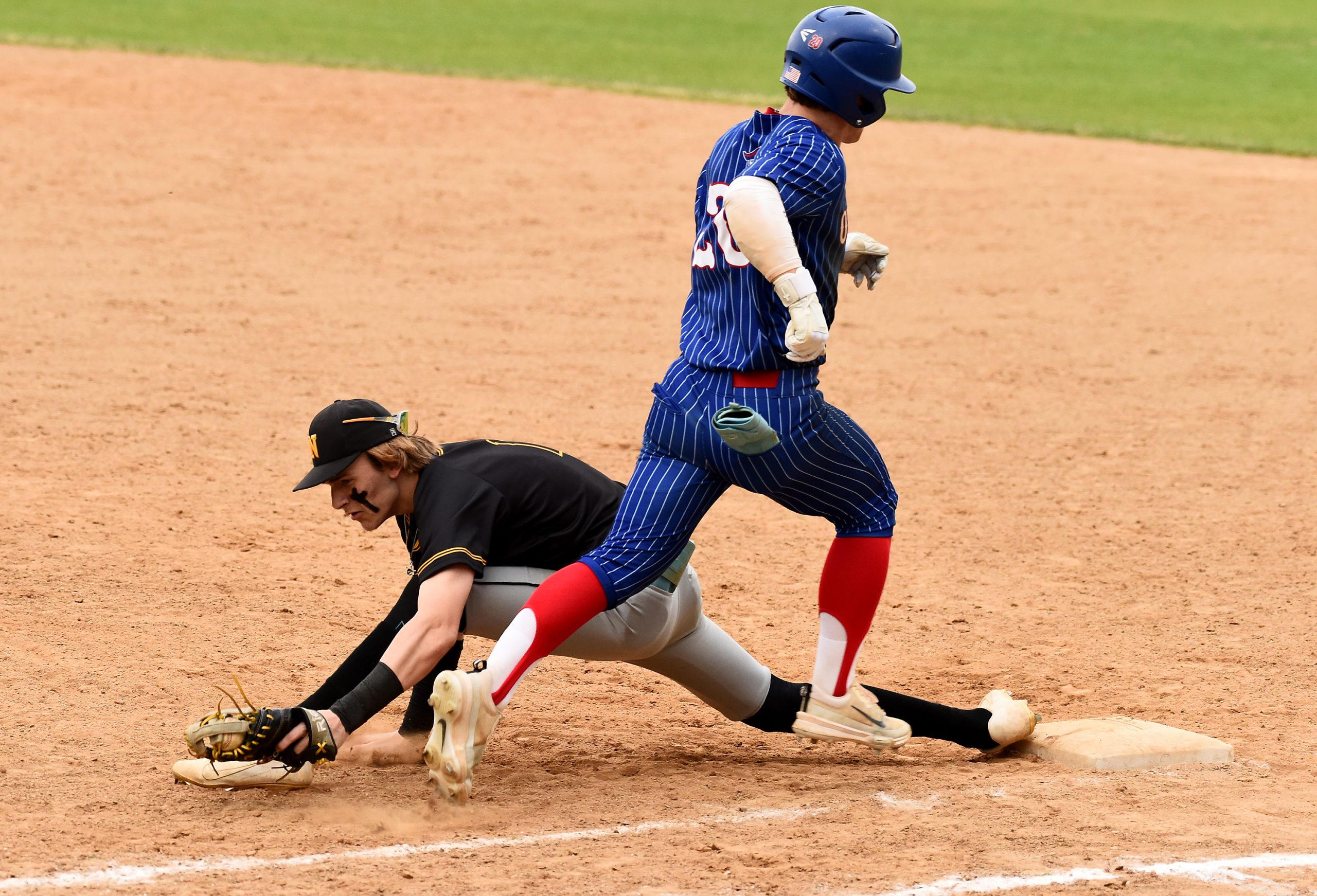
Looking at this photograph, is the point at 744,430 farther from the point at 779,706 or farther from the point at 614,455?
the point at 614,455

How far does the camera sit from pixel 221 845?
3.58m

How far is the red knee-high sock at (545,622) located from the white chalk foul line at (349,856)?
32cm

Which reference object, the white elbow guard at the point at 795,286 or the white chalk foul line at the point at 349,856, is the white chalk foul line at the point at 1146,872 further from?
the white elbow guard at the point at 795,286

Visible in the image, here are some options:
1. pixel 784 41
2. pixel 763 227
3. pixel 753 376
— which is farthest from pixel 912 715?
pixel 784 41

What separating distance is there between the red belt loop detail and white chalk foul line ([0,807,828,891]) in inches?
39.6

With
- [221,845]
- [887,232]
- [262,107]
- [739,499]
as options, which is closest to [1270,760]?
[221,845]

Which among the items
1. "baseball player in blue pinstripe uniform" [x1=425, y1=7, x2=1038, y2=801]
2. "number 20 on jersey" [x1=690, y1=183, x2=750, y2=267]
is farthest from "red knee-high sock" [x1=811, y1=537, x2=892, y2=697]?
"number 20 on jersey" [x1=690, y1=183, x2=750, y2=267]

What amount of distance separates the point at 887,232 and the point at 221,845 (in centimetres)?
873

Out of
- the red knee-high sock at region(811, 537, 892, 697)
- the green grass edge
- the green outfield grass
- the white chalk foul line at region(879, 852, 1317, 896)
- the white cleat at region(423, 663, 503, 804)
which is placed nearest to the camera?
the white chalk foul line at region(879, 852, 1317, 896)

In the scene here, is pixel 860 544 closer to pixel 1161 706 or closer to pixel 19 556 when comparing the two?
pixel 1161 706

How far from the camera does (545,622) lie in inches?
148

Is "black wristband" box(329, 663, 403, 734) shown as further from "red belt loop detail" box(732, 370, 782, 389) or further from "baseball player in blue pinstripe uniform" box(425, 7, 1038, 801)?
"red belt loop detail" box(732, 370, 782, 389)

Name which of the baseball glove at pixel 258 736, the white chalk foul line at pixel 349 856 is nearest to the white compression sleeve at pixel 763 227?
the white chalk foul line at pixel 349 856

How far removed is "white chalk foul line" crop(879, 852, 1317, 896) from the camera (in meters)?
3.30
